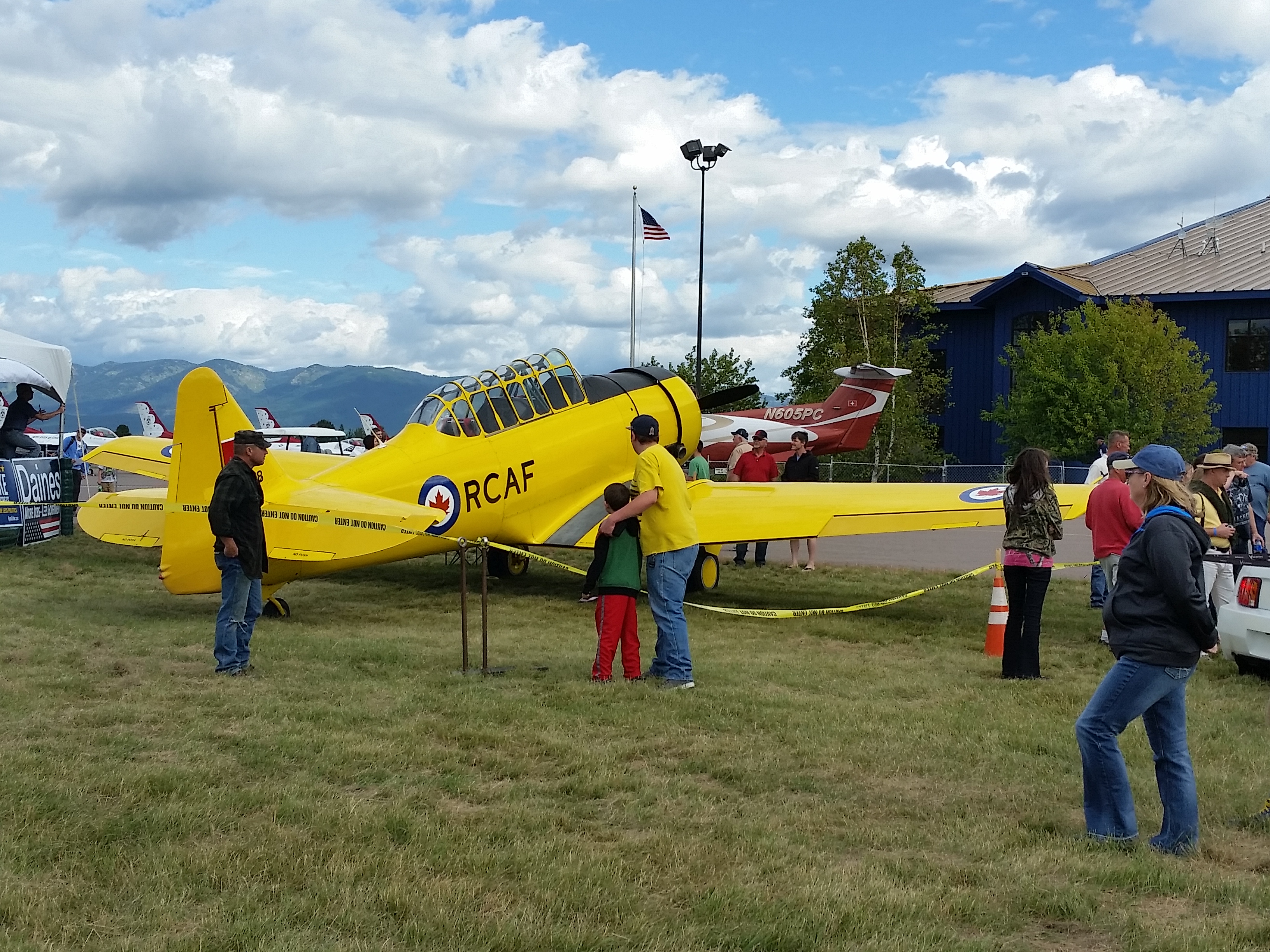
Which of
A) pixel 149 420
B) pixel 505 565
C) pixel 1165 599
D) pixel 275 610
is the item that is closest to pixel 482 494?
pixel 275 610

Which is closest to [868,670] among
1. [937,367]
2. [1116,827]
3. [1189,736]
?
[1189,736]

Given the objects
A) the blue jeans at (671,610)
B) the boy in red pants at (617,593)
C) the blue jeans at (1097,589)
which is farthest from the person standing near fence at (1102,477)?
the boy in red pants at (617,593)

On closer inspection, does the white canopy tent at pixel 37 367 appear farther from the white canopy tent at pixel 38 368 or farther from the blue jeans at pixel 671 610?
the blue jeans at pixel 671 610

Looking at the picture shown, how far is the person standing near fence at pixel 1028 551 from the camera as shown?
23.5 ft

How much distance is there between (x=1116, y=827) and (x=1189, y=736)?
1977 millimetres

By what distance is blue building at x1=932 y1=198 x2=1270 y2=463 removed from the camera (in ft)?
105

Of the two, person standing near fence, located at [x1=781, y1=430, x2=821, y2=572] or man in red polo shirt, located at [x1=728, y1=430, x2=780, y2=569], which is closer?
man in red polo shirt, located at [x1=728, y1=430, x2=780, y2=569]

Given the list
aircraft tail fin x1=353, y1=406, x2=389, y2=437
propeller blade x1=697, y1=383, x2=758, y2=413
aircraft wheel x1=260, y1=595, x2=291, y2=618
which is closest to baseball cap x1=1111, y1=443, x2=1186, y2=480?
aircraft wheel x1=260, y1=595, x2=291, y2=618

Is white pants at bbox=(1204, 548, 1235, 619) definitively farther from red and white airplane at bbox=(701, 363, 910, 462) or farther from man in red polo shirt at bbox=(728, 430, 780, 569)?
red and white airplane at bbox=(701, 363, 910, 462)

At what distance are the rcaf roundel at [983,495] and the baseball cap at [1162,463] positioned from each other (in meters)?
6.29

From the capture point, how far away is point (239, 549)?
7.04 m

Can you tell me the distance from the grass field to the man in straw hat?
2.00 ft

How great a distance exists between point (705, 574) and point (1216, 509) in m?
5.17

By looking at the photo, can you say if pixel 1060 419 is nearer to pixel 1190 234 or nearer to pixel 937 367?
pixel 937 367
